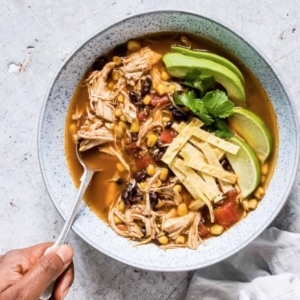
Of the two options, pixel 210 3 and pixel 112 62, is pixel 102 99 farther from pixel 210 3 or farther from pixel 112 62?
pixel 210 3

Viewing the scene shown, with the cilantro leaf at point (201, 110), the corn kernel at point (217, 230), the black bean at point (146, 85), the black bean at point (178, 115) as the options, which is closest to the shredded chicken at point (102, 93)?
the black bean at point (146, 85)

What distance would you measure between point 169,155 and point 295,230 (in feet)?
2.63

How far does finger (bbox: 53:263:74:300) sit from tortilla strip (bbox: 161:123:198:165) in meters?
0.73

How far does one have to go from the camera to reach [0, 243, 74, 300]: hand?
2.60 m

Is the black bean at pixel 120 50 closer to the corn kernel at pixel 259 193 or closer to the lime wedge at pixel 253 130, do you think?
the lime wedge at pixel 253 130

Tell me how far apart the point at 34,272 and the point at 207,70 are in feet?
4.13

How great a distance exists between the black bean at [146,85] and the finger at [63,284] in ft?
3.13

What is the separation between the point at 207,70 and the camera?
9.70ft

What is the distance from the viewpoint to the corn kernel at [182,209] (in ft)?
10.2

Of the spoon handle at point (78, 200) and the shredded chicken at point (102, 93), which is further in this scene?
the shredded chicken at point (102, 93)

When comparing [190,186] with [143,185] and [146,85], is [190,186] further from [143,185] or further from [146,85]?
[146,85]

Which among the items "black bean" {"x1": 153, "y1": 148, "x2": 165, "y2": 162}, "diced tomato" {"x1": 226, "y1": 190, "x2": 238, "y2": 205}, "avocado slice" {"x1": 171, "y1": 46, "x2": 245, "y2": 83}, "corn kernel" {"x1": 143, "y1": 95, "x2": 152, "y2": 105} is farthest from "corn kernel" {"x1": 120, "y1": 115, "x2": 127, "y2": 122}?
"diced tomato" {"x1": 226, "y1": 190, "x2": 238, "y2": 205}

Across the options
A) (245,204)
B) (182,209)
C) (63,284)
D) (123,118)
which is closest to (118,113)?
(123,118)

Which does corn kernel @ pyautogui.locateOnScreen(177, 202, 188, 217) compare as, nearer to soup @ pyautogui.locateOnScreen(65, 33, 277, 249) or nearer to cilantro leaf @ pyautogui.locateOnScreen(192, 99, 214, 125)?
soup @ pyautogui.locateOnScreen(65, 33, 277, 249)
